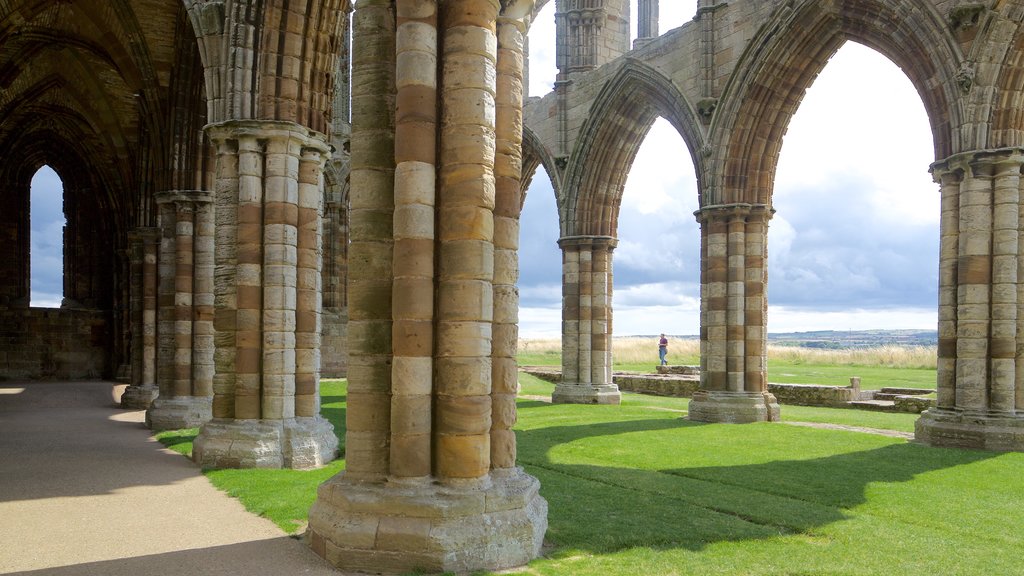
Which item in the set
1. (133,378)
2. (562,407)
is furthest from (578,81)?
(133,378)

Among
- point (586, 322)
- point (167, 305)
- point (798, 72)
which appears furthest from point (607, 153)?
point (167, 305)

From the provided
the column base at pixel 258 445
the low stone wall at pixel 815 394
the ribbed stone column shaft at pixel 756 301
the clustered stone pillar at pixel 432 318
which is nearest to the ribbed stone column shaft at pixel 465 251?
the clustered stone pillar at pixel 432 318

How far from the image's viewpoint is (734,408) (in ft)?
47.4

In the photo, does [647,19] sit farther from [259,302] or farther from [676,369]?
[259,302]

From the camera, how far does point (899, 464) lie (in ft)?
31.2

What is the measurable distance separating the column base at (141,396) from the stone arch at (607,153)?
10.6m

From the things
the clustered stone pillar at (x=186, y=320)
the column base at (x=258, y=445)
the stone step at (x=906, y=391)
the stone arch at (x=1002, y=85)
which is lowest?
the stone step at (x=906, y=391)

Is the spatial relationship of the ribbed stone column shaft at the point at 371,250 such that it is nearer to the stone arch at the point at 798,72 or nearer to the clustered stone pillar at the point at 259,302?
the clustered stone pillar at the point at 259,302

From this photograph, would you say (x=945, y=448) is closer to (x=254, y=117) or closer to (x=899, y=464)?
(x=899, y=464)

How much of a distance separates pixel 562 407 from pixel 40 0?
13819 mm

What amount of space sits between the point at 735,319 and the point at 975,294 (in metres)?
4.47

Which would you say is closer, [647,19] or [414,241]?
[414,241]

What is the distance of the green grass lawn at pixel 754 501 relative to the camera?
211 inches

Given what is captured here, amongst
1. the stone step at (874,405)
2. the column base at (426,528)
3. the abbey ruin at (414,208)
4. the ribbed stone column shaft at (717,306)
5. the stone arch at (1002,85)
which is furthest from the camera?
the stone step at (874,405)
